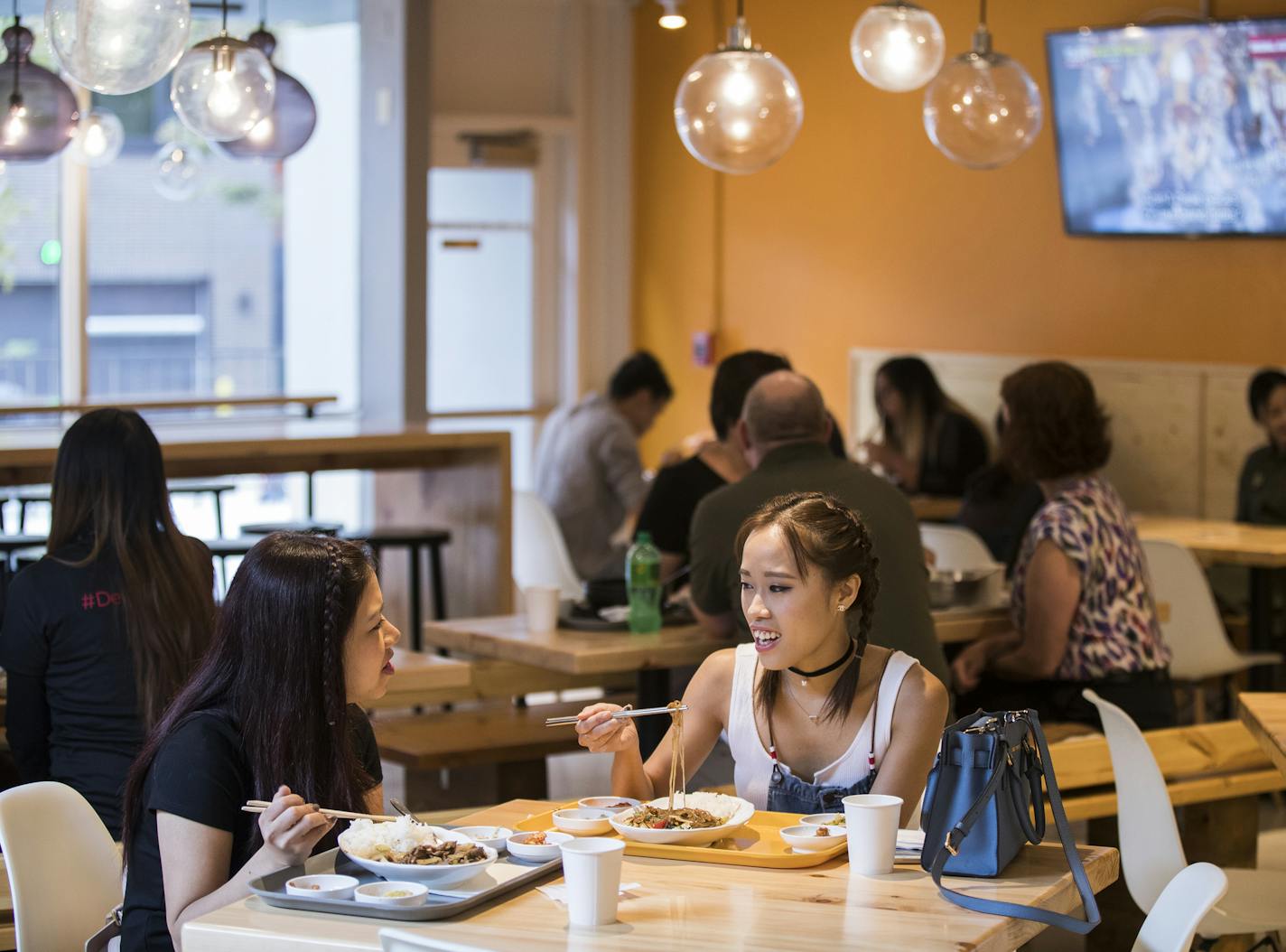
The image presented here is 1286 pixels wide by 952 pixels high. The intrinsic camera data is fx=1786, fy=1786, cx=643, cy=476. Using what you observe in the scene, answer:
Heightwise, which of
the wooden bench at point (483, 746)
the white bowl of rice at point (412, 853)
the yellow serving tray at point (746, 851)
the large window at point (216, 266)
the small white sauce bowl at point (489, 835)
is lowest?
the wooden bench at point (483, 746)

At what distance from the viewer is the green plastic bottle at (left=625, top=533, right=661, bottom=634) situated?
14.0 ft

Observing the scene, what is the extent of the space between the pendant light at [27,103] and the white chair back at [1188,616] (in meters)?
3.24

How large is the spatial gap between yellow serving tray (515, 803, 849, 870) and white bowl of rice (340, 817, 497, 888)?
0.24 metres

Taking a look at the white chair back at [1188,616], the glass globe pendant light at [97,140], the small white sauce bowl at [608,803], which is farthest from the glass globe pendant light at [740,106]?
the glass globe pendant light at [97,140]

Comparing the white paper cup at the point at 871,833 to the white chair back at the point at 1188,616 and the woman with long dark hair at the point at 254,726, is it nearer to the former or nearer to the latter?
the woman with long dark hair at the point at 254,726

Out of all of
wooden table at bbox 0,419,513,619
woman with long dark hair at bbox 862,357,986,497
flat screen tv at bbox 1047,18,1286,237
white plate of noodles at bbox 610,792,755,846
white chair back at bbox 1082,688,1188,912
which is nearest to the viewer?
white plate of noodles at bbox 610,792,755,846

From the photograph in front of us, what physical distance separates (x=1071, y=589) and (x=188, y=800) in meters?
2.51

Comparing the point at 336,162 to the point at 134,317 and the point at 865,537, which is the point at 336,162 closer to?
the point at 134,317

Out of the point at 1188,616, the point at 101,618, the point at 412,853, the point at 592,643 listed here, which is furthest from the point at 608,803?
the point at 1188,616

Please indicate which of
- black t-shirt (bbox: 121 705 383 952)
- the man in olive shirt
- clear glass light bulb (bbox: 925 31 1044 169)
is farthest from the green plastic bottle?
black t-shirt (bbox: 121 705 383 952)

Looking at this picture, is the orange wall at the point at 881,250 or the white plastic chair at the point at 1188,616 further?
the orange wall at the point at 881,250

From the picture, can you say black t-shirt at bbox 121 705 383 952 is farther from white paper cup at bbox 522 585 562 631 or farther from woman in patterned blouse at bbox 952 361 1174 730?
woman in patterned blouse at bbox 952 361 1174 730

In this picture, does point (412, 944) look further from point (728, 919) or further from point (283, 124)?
point (283, 124)

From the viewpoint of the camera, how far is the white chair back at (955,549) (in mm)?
5426
